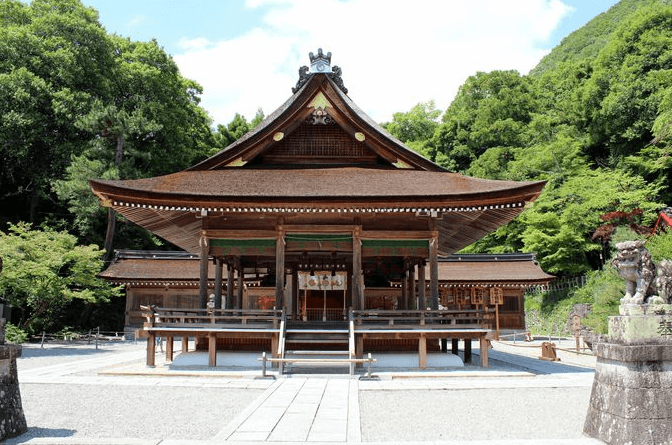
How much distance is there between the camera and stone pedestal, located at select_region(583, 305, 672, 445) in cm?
545

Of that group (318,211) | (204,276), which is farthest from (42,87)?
(318,211)

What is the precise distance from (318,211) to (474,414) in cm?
735

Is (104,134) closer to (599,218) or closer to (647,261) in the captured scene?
(599,218)

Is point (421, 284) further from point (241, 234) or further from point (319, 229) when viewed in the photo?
point (241, 234)

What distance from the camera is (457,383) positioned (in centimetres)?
1098

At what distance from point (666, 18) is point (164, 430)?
131 ft

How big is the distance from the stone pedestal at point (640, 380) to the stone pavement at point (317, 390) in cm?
47

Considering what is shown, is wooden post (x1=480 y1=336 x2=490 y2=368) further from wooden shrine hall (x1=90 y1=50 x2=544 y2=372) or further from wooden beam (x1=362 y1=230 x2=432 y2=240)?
wooden beam (x1=362 y1=230 x2=432 y2=240)

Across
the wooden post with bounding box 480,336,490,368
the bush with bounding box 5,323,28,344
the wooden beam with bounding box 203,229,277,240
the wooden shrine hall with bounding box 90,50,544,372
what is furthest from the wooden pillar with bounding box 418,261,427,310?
the bush with bounding box 5,323,28,344

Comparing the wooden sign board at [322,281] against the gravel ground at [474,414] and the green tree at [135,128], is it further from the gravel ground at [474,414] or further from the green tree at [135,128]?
the green tree at [135,128]

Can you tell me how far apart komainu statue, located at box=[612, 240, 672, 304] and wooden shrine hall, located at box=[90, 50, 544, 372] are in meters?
6.82

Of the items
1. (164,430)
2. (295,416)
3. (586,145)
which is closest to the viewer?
(164,430)

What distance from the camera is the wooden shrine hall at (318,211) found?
13.3m

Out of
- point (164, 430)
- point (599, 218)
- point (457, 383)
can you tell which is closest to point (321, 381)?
point (457, 383)
